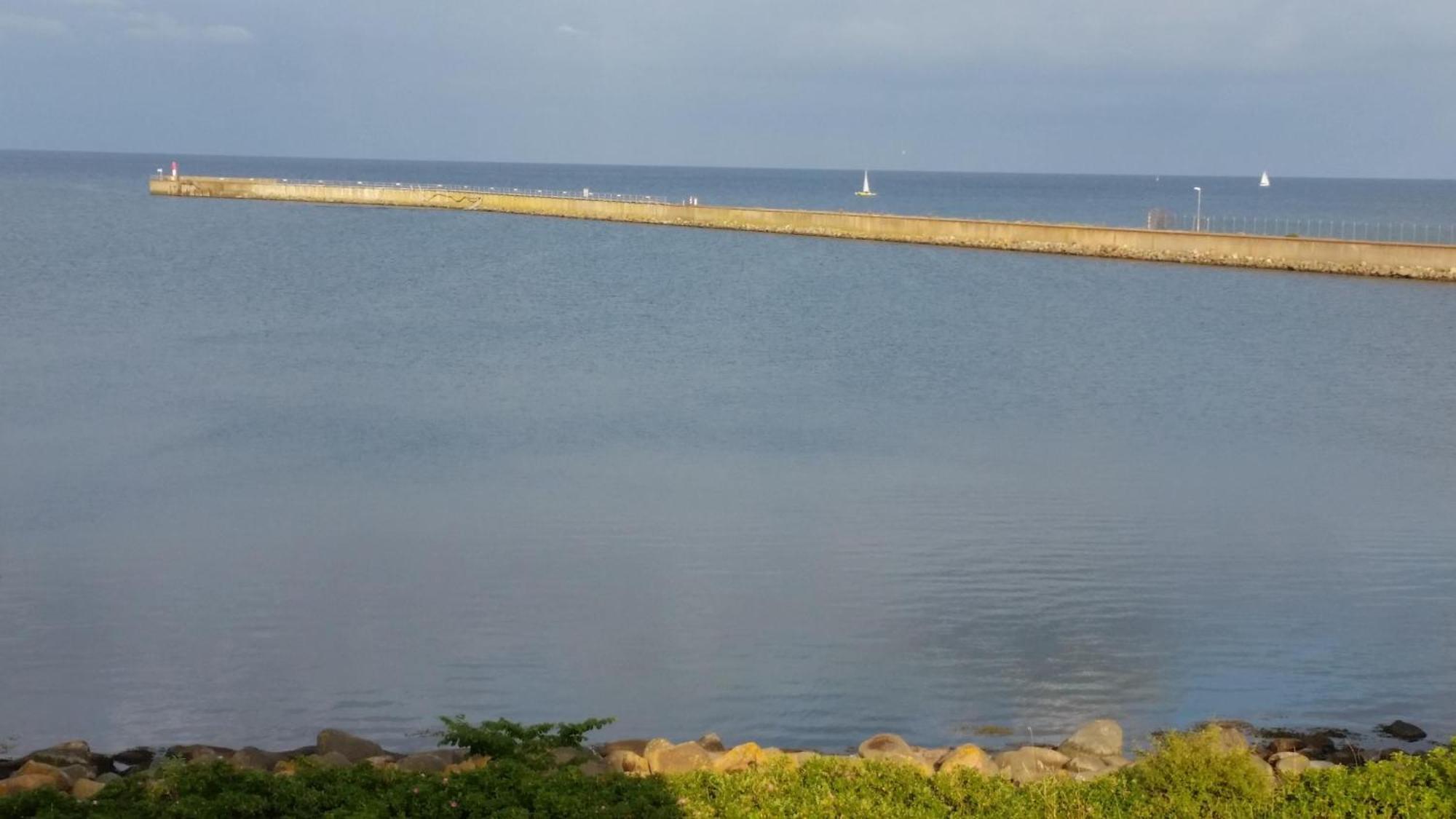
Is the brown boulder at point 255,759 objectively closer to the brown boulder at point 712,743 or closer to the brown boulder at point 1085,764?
the brown boulder at point 712,743

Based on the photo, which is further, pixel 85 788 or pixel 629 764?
pixel 629 764

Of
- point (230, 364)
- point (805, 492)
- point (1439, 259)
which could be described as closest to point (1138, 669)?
point (805, 492)

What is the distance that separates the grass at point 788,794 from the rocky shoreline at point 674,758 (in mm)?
217

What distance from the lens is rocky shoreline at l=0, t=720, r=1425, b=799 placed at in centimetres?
781


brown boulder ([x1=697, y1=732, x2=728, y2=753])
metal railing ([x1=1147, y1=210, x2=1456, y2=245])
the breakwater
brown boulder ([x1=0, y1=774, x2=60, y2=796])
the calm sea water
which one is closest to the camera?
brown boulder ([x1=0, y1=774, x2=60, y2=796])

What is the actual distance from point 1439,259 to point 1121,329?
1770cm

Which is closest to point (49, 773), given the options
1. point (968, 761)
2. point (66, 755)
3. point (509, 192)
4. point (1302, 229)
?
point (66, 755)

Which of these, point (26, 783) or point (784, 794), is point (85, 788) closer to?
point (26, 783)

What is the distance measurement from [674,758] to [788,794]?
86 centimetres

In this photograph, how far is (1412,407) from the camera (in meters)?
23.5

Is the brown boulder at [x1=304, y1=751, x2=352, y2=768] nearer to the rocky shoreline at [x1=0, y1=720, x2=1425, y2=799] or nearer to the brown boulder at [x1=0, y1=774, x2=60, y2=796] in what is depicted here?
the rocky shoreline at [x1=0, y1=720, x2=1425, y2=799]

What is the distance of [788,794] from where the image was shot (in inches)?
287

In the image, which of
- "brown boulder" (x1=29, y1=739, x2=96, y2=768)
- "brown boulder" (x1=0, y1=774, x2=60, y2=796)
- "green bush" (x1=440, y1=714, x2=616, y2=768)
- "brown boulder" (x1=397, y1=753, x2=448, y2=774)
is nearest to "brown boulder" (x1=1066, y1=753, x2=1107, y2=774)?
"green bush" (x1=440, y1=714, x2=616, y2=768)

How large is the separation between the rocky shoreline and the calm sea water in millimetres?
744
